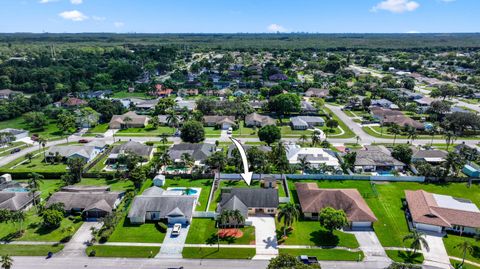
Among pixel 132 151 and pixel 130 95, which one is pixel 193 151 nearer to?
pixel 132 151

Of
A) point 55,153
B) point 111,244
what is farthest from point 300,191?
point 55,153

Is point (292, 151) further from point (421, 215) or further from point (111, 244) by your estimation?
point (111, 244)

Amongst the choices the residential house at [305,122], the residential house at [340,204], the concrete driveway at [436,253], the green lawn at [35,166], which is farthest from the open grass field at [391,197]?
the green lawn at [35,166]

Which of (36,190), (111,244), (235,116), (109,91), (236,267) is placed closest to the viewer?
(236,267)

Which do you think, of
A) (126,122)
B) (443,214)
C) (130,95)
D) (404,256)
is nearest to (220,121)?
(126,122)

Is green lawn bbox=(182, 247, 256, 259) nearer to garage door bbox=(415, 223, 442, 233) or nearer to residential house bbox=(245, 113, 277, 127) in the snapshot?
garage door bbox=(415, 223, 442, 233)

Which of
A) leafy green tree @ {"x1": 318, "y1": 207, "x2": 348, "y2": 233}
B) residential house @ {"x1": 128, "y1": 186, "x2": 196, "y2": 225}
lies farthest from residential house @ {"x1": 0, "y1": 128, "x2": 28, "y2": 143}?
leafy green tree @ {"x1": 318, "y1": 207, "x2": 348, "y2": 233}
